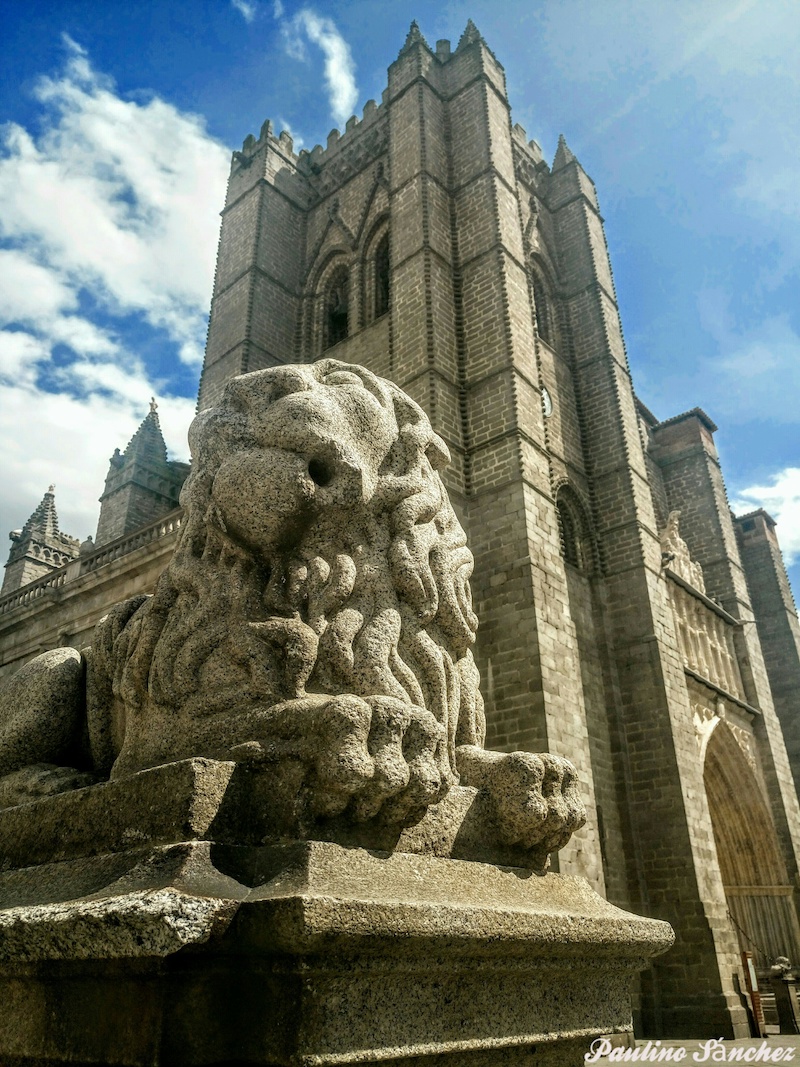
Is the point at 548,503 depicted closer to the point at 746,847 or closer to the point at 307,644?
the point at 746,847

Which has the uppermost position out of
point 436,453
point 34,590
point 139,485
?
point 139,485

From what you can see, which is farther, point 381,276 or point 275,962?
point 381,276

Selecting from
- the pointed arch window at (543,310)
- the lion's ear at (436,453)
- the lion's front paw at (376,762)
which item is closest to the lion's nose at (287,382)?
the lion's ear at (436,453)

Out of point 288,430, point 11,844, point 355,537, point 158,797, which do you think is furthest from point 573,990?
point 288,430

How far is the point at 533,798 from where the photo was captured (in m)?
2.09

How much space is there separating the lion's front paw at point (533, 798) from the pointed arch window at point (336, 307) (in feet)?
53.8

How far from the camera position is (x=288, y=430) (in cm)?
234

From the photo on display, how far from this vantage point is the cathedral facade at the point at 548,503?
10.9 m

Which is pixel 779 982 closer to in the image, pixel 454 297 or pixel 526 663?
pixel 526 663

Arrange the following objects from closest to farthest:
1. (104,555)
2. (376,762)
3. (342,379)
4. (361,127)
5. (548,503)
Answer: (376,762), (342,379), (548,503), (104,555), (361,127)

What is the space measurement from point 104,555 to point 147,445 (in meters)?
9.52

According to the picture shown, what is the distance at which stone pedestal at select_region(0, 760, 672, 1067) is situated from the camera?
4.72ft

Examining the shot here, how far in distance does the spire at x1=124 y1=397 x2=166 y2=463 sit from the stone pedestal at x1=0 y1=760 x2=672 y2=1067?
865 inches

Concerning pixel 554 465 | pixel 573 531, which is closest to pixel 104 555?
pixel 554 465
